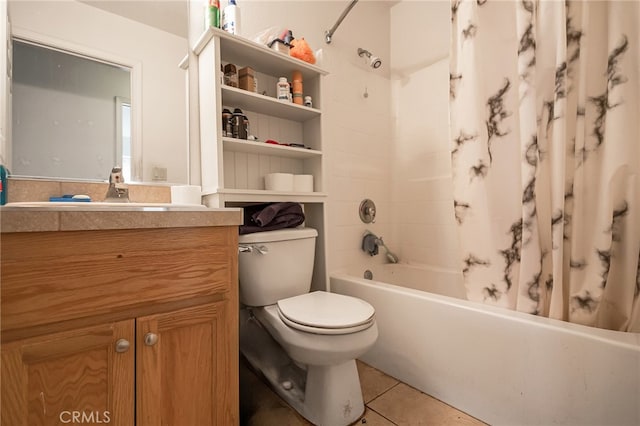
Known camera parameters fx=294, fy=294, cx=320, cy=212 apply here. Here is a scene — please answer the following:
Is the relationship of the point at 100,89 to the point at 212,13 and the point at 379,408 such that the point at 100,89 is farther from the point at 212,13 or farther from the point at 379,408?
the point at 379,408

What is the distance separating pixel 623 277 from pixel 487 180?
53 centimetres

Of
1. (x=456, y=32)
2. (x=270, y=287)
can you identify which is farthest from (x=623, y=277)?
(x=270, y=287)

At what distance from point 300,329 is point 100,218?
2.32 ft

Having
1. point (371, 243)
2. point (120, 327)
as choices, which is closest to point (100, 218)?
point (120, 327)

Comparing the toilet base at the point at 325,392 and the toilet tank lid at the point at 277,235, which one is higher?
the toilet tank lid at the point at 277,235

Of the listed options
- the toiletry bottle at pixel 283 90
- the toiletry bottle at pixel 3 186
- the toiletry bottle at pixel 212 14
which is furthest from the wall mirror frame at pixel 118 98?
the toiletry bottle at pixel 283 90

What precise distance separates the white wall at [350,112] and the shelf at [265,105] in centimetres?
18

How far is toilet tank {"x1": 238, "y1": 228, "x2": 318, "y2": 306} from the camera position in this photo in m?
1.28

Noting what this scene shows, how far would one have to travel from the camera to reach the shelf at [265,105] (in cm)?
138

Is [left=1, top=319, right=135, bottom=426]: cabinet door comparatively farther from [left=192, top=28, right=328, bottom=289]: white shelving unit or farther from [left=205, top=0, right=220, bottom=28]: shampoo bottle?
[left=205, top=0, right=220, bottom=28]: shampoo bottle

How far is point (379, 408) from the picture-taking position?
1.23 metres

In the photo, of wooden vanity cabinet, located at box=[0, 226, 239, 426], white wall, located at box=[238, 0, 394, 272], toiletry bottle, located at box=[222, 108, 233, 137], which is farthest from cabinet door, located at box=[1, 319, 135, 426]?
white wall, located at box=[238, 0, 394, 272]

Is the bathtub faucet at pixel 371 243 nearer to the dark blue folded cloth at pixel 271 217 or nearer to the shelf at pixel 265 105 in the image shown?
the dark blue folded cloth at pixel 271 217

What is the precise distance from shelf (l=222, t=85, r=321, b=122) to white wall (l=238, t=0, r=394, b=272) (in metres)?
0.18
